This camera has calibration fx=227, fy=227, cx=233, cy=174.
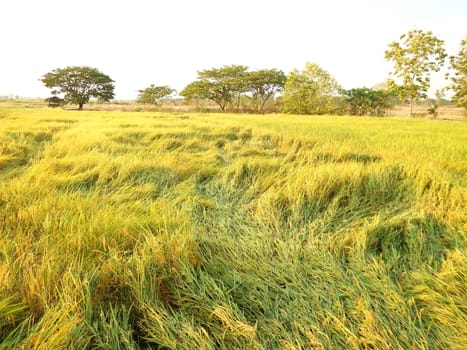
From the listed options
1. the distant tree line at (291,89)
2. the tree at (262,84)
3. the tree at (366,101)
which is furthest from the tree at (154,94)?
the tree at (366,101)

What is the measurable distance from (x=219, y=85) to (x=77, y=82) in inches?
749

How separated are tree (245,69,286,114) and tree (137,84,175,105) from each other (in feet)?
42.7

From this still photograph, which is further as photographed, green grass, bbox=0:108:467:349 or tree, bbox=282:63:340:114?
tree, bbox=282:63:340:114

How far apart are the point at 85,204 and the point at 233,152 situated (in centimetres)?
238

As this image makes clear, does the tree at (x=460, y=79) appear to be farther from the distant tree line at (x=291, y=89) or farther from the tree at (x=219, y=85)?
the tree at (x=219, y=85)

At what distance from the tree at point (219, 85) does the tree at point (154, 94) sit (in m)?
6.39

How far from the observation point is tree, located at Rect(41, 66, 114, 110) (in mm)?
30000

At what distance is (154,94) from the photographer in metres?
34.8

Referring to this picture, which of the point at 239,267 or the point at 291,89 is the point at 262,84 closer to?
the point at 291,89

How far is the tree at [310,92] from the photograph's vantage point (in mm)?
24078

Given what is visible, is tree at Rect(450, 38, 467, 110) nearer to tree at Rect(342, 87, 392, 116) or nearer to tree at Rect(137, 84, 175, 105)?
tree at Rect(342, 87, 392, 116)

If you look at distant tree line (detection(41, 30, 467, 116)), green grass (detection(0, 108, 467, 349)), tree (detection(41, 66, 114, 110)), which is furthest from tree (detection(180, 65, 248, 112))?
green grass (detection(0, 108, 467, 349))

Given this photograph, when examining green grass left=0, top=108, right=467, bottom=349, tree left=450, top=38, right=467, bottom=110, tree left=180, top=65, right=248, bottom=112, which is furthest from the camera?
tree left=180, top=65, right=248, bottom=112

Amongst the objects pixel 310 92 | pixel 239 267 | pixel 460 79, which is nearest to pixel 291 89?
pixel 310 92
